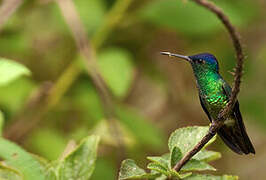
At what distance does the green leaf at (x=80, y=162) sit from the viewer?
3.39 feet

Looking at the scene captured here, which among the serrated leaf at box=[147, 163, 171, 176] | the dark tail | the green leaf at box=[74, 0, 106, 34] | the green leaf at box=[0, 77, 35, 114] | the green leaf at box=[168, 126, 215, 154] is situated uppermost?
the green leaf at box=[74, 0, 106, 34]

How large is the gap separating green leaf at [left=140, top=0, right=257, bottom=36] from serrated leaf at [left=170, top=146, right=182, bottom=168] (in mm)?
1242

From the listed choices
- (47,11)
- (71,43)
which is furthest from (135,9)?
(47,11)

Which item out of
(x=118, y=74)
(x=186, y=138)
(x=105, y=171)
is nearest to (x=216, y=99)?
(x=186, y=138)

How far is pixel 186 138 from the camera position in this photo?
1.05 metres

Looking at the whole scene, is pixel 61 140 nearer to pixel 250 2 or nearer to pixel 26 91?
pixel 26 91

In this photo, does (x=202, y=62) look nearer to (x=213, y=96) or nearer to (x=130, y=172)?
(x=213, y=96)

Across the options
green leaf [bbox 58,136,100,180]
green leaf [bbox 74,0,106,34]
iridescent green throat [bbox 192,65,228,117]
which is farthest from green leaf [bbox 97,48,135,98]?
green leaf [bbox 58,136,100,180]

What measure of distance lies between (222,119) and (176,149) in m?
0.11

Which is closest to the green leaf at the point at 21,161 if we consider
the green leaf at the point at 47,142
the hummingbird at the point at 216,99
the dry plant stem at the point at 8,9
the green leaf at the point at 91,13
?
the hummingbird at the point at 216,99

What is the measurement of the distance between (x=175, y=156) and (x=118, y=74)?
44.6 inches

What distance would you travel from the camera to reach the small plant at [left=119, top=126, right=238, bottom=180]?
3.08 feet

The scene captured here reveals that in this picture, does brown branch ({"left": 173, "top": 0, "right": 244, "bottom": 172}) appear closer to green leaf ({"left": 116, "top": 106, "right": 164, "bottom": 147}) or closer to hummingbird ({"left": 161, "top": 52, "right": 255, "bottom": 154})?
hummingbird ({"left": 161, "top": 52, "right": 255, "bottom": 154})

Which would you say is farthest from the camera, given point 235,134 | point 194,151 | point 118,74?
point 118,74
